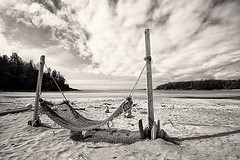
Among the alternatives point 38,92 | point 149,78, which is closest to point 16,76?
point 38,92

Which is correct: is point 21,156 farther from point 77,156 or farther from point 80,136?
point 80,136

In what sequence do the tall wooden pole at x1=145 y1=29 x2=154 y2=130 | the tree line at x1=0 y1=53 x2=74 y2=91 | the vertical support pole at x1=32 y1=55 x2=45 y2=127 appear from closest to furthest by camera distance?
the tall wooden pole at x1=145 y1=29 x2=154 y2=130 → the vertical support pole at x1=32 y1=55 x2=45 y2=127 → the tree line at x1=0 y1=53 x2=74 y2=91

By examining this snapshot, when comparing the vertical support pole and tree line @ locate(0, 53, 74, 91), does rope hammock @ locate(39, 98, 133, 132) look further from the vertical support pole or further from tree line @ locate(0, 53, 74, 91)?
tree line @ locate(0, 53, 74, 91)

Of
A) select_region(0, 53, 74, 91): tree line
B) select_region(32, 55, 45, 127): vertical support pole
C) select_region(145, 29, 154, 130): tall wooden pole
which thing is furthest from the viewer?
select_region(0, 53, 74, 91): tree line

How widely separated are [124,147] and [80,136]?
1402 millimetres

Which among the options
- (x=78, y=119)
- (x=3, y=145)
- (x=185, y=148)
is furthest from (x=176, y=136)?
(x=3, y=145)

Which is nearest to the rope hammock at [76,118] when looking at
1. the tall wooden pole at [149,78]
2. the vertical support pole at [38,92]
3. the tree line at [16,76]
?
the tall wooden pole at [149,78]

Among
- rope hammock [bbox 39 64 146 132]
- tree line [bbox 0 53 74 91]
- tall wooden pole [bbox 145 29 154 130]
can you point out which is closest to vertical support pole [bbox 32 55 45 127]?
rope hammock [bbox 39 64 146 132]

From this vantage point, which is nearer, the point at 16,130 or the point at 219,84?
the point at 16,130

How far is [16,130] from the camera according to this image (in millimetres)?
3729

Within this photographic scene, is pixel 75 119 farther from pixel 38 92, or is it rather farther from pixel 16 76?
pixel 16 76

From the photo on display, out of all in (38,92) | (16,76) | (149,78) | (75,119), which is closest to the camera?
(149,78)

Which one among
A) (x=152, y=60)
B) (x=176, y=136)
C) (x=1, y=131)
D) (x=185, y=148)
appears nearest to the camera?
(x=185, y=148)

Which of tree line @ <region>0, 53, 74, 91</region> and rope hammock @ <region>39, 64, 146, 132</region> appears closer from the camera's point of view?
rope hammock @ <region>39, 64, 146, 132</region>
